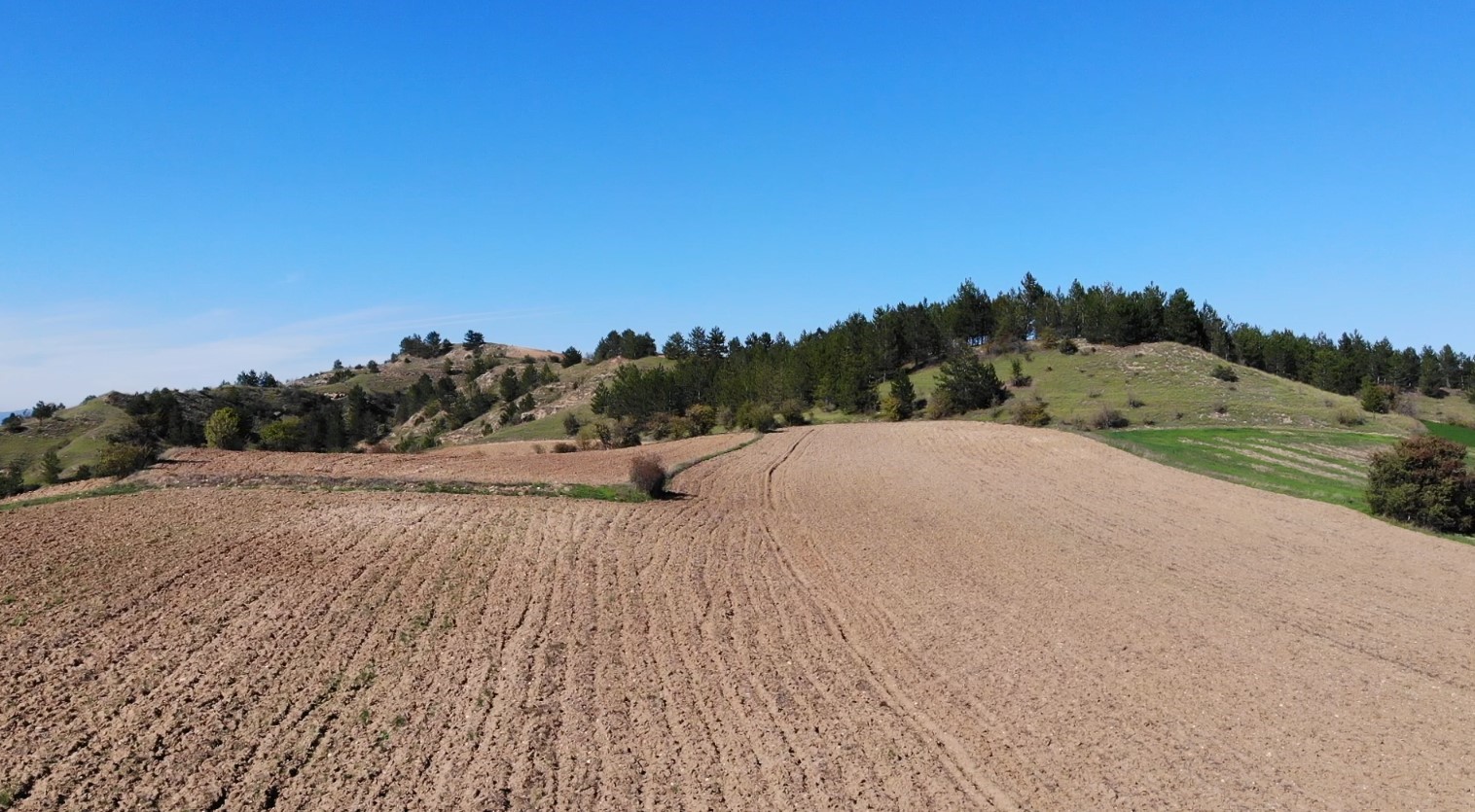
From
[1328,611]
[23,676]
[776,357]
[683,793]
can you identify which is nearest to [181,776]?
[23,676]

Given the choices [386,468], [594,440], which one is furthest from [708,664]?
[594,440]

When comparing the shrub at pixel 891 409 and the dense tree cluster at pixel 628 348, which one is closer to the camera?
the shrub at pixel 891 409

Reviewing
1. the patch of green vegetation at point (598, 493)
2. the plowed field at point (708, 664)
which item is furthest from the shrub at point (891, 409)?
the plowed field at point (708, 664)

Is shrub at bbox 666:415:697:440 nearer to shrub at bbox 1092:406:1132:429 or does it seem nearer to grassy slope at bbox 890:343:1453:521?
grassy slope at bbox 890:343:1453:521

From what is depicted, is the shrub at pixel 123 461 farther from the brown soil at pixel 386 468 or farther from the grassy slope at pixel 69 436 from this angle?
the grassy slope at pixel 69 436

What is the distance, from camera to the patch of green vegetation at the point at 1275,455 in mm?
38844

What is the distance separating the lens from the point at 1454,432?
196ft

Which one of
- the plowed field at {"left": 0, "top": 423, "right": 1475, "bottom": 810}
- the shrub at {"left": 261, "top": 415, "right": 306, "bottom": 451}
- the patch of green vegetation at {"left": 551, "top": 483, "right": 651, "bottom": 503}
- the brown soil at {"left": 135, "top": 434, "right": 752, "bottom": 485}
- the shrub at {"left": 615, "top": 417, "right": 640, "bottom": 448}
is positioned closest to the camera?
the plowed field at {"left": 0, "top": 423, "right": 1475, "bottom": 810}

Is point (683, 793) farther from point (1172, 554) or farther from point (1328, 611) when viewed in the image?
point (1172, 554)

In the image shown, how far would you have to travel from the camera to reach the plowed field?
427 inches

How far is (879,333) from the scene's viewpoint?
10212cm

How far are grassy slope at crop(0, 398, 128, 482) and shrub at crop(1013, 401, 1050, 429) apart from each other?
71.9 meters

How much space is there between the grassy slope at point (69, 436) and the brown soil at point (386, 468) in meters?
30.3

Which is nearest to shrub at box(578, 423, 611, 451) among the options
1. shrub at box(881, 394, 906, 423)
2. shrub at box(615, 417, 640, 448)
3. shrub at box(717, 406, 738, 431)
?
shrub at box(615, 417, 640, 448)
